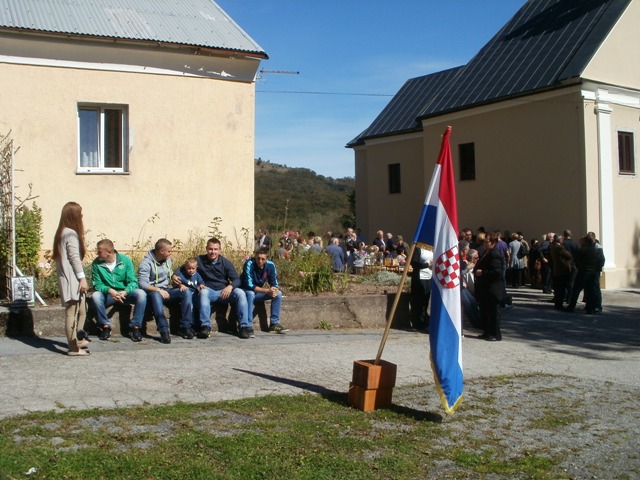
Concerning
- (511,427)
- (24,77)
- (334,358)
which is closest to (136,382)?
(334,358)

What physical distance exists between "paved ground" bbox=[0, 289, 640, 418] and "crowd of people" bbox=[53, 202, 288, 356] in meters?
0.29

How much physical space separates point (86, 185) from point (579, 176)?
13996mm

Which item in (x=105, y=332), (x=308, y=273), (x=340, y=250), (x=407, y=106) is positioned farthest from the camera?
(x=407, y=106)

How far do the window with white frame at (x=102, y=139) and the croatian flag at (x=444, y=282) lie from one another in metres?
8.80

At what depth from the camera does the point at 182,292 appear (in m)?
10.3

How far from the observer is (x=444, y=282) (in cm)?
682

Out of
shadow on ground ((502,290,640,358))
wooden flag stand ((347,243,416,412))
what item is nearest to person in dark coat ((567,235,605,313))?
shadow on ground ((502,290,640,358))

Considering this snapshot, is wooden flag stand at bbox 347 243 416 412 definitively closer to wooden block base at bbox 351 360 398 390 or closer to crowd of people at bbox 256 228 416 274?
wooden block base at bbox 351 360 398 390

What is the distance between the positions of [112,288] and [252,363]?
7.85 feet

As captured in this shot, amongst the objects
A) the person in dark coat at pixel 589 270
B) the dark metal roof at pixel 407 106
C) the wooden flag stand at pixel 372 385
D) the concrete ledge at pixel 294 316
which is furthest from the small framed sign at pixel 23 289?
the dark metal roof at pixel 407 106

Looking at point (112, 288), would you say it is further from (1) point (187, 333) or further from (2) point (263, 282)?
(2) point (263, 282)

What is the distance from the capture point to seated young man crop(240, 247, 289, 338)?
10969 mm

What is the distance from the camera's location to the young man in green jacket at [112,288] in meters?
9.68

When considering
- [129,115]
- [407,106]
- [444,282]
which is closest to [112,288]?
[444,282]
